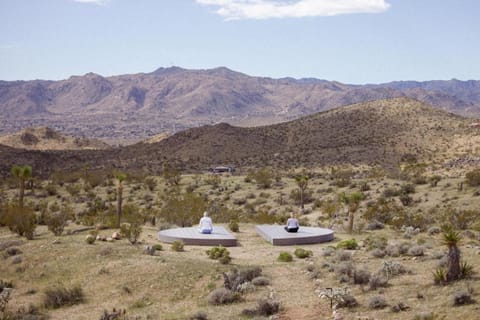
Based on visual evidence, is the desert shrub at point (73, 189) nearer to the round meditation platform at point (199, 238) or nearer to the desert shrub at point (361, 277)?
the round meditation platform at point (199, 238)

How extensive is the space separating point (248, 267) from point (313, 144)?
65620 mm

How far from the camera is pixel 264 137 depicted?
90.8m

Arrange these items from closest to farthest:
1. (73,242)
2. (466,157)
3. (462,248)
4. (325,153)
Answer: (462,248)
(73,242)
(466,157)
(325,153)

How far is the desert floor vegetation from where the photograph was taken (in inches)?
604

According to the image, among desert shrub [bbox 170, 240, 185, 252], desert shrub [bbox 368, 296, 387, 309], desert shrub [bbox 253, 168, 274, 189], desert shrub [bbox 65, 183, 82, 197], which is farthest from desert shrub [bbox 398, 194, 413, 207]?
desert shrub [bbox 368, 296, 387, 309]

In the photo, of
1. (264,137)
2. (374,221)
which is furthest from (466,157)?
(374,221)

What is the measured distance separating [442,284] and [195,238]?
12.0 meters

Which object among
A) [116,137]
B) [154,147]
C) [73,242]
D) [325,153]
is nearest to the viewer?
[73,242]

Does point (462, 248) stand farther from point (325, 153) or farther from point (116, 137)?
point (116, 137)

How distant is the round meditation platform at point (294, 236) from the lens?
2561 cm

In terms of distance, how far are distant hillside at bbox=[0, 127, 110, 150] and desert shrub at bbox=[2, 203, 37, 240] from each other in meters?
74.4

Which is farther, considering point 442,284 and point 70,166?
point 70,166

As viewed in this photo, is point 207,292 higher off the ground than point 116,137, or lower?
lower

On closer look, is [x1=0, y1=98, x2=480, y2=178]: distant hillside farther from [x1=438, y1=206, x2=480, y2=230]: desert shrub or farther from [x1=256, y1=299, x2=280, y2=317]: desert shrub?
[x1=256, y1=299, x2=280, y2=317]: desert shrub
